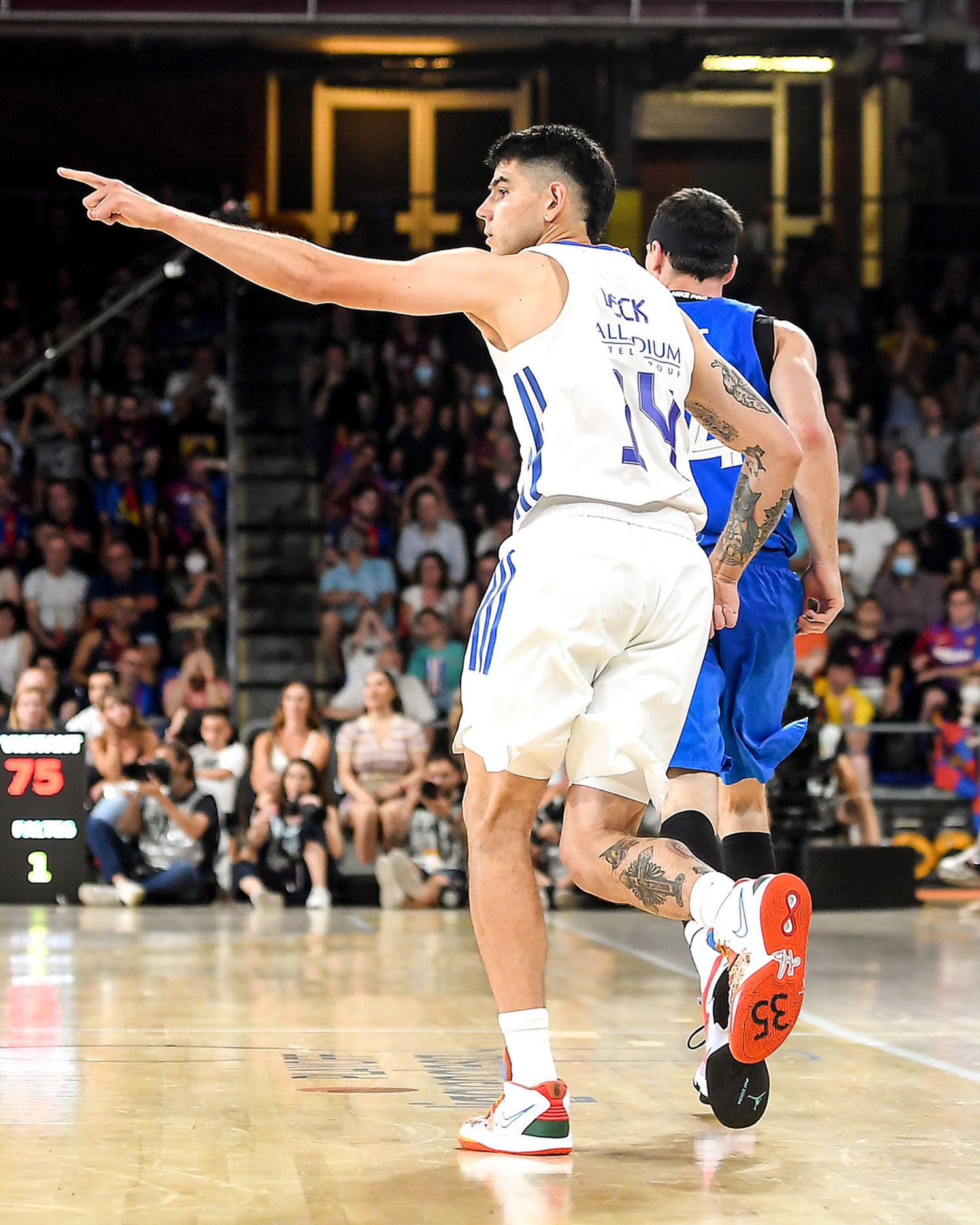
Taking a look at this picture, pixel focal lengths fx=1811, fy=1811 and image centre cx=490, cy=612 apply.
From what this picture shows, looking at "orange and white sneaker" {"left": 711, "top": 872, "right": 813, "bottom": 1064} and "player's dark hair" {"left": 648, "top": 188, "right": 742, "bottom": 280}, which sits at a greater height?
"player's dark hair" {"left": 648, "top": 188, "right": 742, "bottom": 280}

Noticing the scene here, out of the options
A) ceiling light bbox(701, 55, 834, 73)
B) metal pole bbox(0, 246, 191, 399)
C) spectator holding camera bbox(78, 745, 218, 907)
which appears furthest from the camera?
ceiling light bbox(701, 55, 834, 73)

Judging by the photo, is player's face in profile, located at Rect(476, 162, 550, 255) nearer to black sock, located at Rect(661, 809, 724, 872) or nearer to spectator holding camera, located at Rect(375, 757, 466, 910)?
black sock, located at Rect(661, 809, 724, 872)

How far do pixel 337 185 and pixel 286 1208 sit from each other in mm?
17410

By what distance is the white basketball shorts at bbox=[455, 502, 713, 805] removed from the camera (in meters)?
3.18

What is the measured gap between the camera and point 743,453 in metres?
3.65

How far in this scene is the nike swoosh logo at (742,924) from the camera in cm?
301

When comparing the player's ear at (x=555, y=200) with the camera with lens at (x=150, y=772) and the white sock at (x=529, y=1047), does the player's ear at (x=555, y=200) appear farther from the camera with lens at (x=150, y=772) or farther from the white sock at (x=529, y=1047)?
the camera with lens at (x=150, y=772)

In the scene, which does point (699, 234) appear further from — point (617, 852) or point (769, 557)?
Result: point (617, 852)

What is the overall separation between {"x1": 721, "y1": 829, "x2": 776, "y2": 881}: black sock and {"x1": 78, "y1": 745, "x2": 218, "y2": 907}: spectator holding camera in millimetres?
5975

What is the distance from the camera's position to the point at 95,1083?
12.4 feet

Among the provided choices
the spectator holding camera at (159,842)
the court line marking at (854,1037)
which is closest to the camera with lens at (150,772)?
the spectator holding camera at (159,842)

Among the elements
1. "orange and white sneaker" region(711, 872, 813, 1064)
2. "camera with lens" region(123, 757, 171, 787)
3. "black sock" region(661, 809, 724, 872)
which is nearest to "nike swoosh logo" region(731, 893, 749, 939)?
"orange and white sneaker" region(711, 872, 813, 1064)

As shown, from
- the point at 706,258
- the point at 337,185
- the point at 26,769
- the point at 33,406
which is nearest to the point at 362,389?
the point at 33,406

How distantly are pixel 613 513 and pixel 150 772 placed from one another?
703 cm
